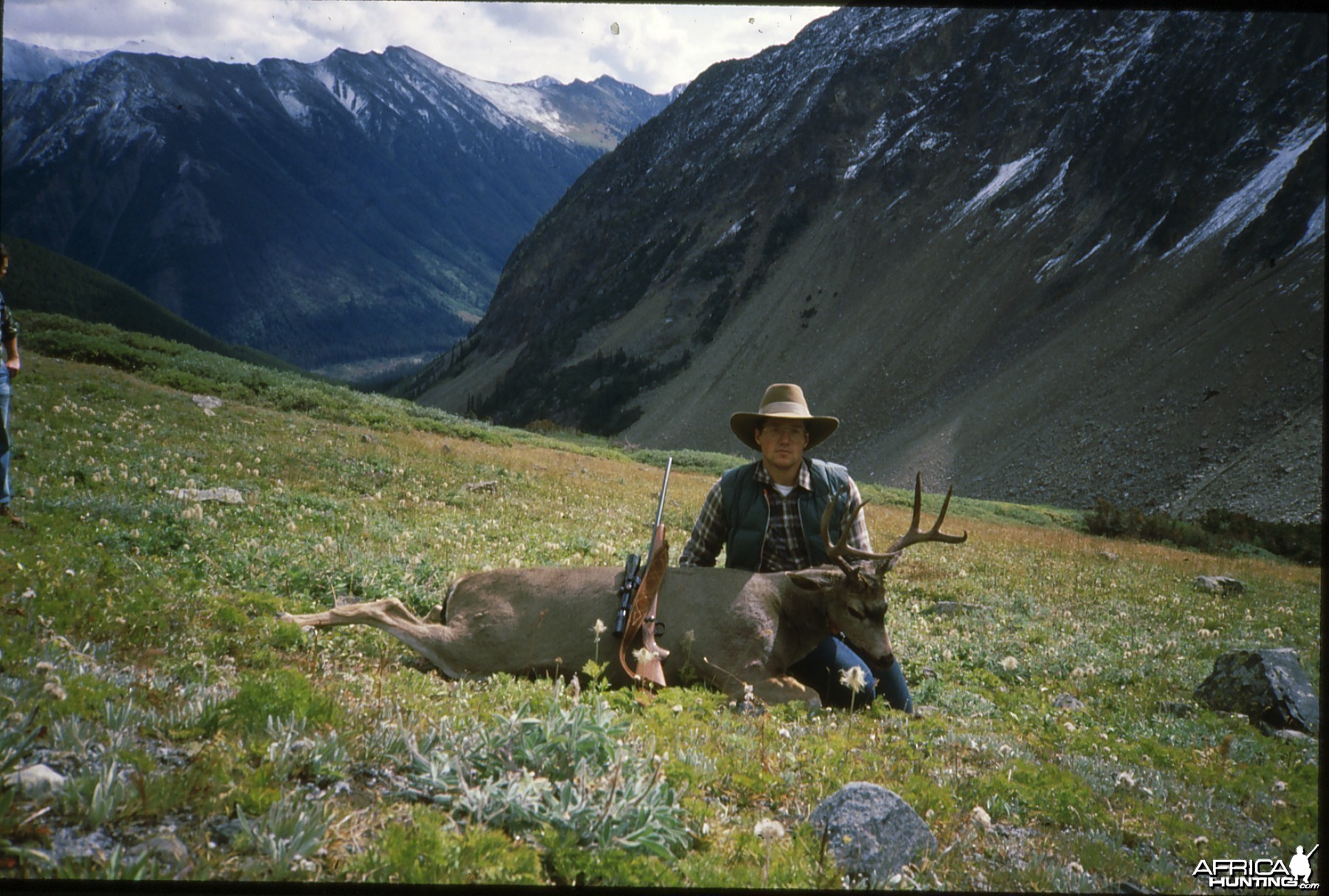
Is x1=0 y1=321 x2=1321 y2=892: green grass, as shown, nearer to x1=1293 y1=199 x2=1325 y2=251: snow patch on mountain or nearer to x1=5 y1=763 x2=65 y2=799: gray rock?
x1=5 y1=763 x2=65 y2=799: gray rock

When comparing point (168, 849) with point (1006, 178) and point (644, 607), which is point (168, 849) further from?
point (1006, 178)

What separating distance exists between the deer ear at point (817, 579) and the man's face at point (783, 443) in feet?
3.52

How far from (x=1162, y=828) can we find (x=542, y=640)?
4609mm

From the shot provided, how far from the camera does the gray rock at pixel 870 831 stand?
3.51 m

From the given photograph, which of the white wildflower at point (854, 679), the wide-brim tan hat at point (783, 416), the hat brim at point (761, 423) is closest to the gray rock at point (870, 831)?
the white wildflower at point (854, 679)

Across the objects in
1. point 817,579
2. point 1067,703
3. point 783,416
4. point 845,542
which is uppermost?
point 783,416

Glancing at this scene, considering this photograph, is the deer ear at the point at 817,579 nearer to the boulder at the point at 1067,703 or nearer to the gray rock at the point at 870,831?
the boulder at the point at 1067,703

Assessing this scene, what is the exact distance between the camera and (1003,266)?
67.1 metres

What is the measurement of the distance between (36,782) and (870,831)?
3.51 m

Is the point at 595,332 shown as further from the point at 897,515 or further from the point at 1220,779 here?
the point at 1220,779

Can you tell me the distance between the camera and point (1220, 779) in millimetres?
5496

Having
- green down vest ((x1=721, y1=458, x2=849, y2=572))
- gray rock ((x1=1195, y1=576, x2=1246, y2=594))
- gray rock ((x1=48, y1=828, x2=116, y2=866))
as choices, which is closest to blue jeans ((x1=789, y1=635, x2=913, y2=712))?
green down vest ((x1=721, y1=458, x2=849, y2=572))

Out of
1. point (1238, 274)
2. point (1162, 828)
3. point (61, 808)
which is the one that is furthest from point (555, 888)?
point (1238, 274)

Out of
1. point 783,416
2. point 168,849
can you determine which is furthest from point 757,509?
point 168,849
